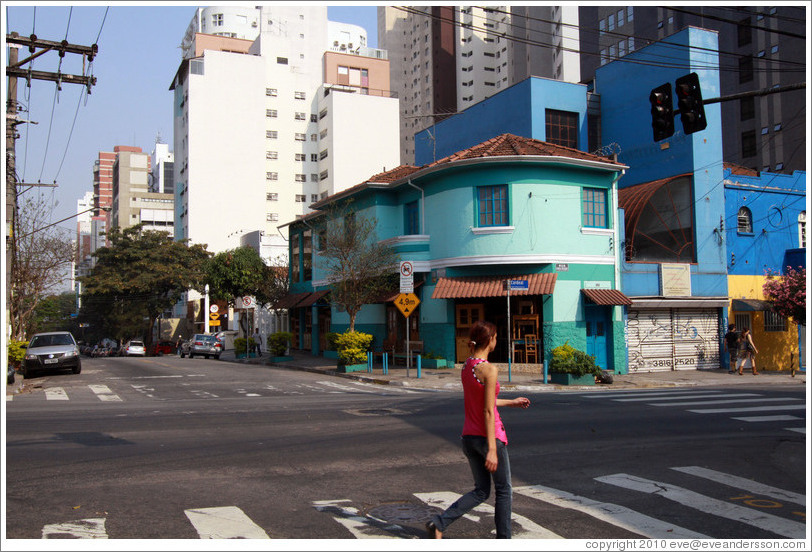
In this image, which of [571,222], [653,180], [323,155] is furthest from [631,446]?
[323,155]

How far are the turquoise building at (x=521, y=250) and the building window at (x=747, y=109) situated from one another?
33.7 meters

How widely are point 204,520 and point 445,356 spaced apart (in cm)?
1957

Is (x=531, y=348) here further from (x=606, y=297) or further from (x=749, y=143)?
(x=749, y=143)

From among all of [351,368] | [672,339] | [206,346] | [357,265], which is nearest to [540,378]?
[351,368]

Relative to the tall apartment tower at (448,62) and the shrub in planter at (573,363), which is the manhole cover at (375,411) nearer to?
the shrub in planter at (573,363)

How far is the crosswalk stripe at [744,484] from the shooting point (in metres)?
7.56

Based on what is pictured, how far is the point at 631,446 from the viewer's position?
10203 mm

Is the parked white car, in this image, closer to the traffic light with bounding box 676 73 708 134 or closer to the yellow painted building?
the yellow painted building

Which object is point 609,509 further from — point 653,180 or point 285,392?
point 653,180

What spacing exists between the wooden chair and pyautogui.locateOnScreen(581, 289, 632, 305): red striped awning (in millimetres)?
2430

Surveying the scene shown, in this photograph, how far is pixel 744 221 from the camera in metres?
28.4

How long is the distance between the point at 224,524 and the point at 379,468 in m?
2.86

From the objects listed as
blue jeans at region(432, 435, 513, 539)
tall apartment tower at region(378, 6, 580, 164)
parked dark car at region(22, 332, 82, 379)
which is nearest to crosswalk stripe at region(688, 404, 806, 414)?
blue jeans at region(432, 435, 513, 539)

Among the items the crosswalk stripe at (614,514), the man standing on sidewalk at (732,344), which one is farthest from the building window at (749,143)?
the crosswalk stripe at (614,514)
